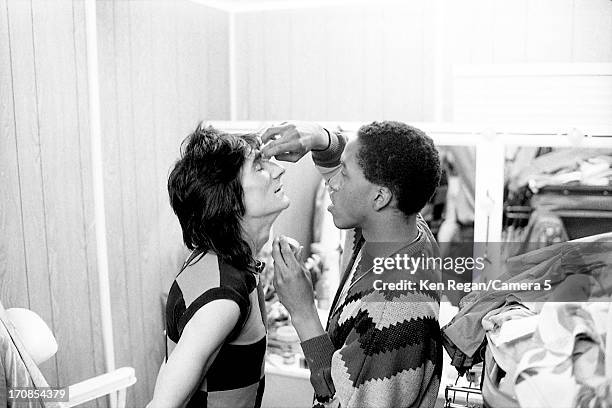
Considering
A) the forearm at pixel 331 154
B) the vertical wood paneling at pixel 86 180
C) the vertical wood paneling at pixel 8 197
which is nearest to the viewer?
the forearm at pixel 331 154

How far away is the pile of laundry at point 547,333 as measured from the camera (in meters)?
0.85

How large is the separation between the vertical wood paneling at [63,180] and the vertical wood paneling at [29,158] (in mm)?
22

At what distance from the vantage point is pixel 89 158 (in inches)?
79.8

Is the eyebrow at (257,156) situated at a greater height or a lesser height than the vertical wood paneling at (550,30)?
lesser

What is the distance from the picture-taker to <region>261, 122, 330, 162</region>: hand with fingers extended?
1.34 meters

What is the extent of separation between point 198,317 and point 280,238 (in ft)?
0.72

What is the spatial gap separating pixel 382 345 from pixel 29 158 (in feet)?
3.97

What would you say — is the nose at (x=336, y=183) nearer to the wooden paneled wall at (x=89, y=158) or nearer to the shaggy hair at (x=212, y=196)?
the shaggy hair at (x=212, y=196)

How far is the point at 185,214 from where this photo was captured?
4.09ft

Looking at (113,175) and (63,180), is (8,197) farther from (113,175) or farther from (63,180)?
(113,175)

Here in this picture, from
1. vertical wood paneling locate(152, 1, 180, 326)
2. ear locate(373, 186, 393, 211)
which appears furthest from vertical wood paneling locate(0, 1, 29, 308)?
ear locate(373, 186, 393, 211)

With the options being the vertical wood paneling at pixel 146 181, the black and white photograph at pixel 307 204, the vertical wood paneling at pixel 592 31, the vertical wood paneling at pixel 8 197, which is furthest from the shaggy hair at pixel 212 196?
the vertical wood paneling at pixel 592 31

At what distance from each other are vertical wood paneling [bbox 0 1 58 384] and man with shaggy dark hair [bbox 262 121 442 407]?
925mm

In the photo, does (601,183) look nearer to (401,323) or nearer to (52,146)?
(401,323)
